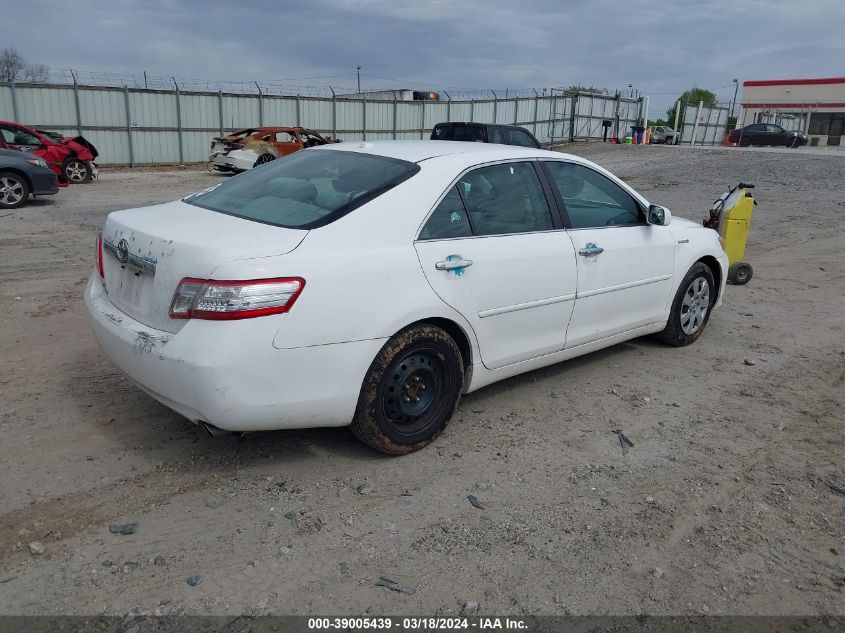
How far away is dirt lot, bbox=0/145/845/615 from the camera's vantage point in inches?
110

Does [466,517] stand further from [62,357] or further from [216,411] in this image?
[62,357]

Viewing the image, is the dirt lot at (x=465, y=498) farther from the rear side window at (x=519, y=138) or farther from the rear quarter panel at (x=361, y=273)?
the rear side window at (x=519, y=138)

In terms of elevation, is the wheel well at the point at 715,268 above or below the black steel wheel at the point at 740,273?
above

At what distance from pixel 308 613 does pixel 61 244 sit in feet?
27.7

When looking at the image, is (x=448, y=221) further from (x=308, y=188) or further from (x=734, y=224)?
(x=734, y=224)

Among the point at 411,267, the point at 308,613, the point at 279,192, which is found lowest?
the point at 308,613

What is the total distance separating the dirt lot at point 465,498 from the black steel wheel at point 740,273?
100 inches

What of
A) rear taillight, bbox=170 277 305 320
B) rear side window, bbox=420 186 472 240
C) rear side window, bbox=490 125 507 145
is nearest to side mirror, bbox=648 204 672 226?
rear side window, bbox=420 186 472 240

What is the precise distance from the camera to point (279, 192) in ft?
13.4

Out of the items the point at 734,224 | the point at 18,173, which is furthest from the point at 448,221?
the point at 18,173

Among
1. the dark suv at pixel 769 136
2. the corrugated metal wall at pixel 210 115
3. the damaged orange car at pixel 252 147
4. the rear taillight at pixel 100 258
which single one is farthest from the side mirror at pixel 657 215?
the dark suv at pixel 769 136

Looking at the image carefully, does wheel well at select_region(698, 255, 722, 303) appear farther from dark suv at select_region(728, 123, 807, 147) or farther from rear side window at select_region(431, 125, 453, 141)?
dark suv at select_region(728, 123, 807, 147)

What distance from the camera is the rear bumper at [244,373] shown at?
312cm

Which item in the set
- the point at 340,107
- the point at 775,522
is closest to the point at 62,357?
the point at 775,522
